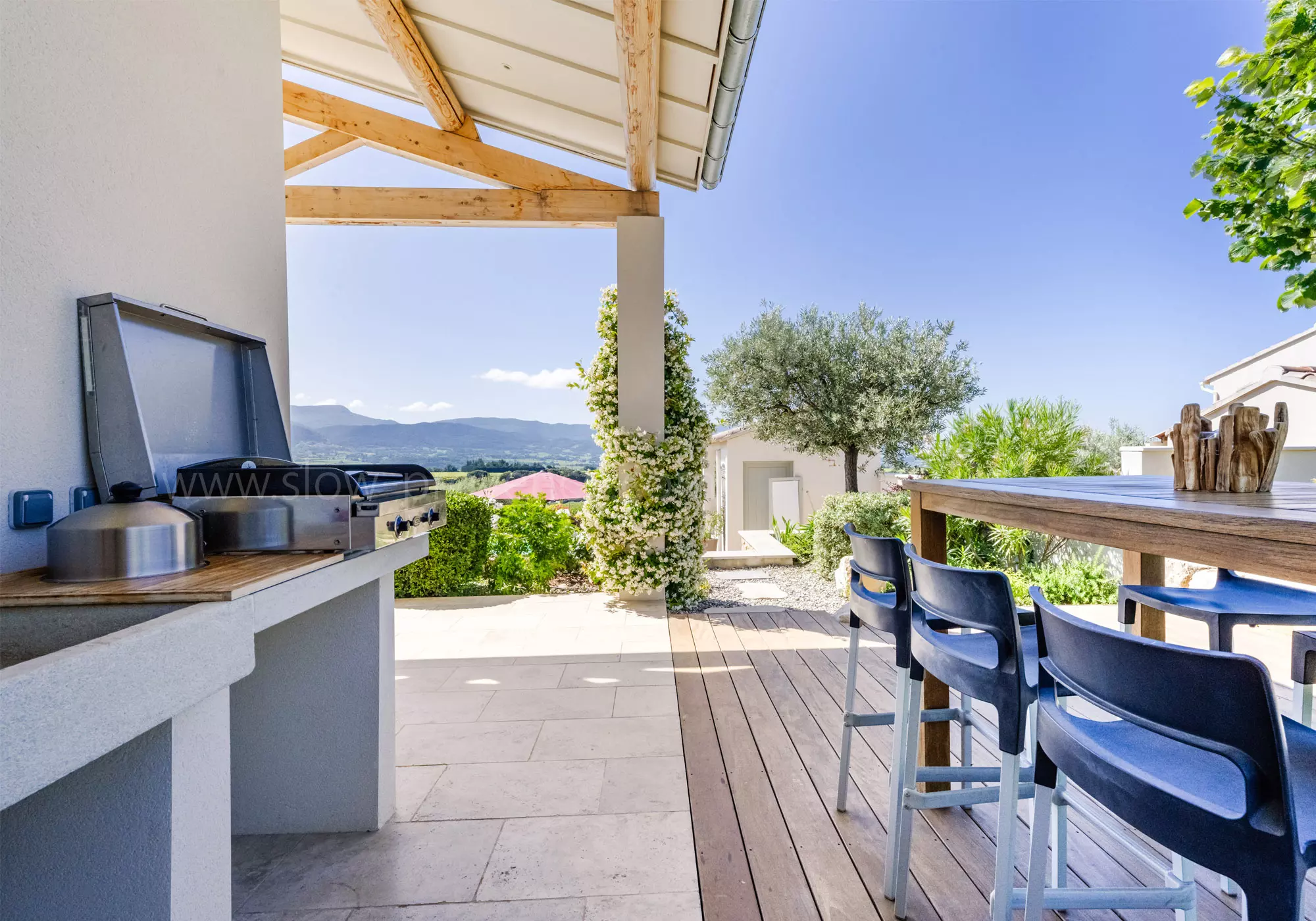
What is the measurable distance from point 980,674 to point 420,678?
287 cm

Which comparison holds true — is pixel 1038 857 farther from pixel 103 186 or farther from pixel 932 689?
pixel 103 186

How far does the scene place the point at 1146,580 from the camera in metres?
1.97

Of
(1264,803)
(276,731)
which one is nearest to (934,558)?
(1264,803)

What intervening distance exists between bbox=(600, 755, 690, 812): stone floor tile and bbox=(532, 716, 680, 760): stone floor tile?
7cm

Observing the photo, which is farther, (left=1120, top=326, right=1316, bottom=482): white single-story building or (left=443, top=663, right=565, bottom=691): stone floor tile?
(left=1120, top=326, right=1316, bottom=482): white single-story building

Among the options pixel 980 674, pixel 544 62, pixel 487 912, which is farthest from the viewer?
pixel 544 62

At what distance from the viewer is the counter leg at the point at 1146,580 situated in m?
1.88

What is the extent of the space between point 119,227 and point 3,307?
405mm

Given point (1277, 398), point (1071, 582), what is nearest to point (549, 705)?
point (1071, 582)

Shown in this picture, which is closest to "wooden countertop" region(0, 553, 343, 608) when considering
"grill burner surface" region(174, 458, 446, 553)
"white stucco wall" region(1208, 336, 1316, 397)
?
"grill burner surface" region(174, 458, 446, 553)

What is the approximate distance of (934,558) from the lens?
199 centimetres

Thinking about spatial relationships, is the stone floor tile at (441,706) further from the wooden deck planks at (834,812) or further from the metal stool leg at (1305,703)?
the metal stool leg at (1305,703)

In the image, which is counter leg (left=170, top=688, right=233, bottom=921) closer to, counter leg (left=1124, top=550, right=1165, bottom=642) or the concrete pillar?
counter leg (left=1124, top=550, right=1165, bottom=642)

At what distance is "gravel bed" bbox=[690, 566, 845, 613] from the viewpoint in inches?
186
